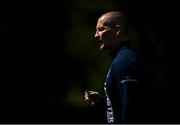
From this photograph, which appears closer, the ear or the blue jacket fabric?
the blue jacket fabric

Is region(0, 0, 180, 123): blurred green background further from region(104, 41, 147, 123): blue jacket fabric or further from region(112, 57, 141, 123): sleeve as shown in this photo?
region(112, 57, 141, 123): sleeve

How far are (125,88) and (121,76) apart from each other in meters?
0.12

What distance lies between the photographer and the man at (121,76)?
5133 millimetres

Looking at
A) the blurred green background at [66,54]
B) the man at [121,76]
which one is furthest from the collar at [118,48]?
the blurred green background at [66,54]

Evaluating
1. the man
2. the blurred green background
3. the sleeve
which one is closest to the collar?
the man

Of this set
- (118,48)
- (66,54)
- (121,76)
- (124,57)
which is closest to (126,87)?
(121,76)

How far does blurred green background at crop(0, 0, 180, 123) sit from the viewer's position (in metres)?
13.3

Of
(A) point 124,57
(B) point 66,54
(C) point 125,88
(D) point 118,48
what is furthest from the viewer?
(B) point 66,54

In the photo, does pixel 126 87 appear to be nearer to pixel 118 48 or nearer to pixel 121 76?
pixel 121 76

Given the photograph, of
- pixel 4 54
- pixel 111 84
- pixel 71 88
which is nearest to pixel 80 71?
pixel 71 88

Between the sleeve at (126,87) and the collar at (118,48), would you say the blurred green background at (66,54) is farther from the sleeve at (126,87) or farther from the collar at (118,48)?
the sleeve at (126,87)

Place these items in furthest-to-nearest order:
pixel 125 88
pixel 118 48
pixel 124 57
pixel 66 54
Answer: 1. pixel 66 54
2. pixel 118 48
3. pixel 124 57
4. pixel 125 88

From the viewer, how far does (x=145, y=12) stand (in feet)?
44.2

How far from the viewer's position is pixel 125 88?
5141mm
